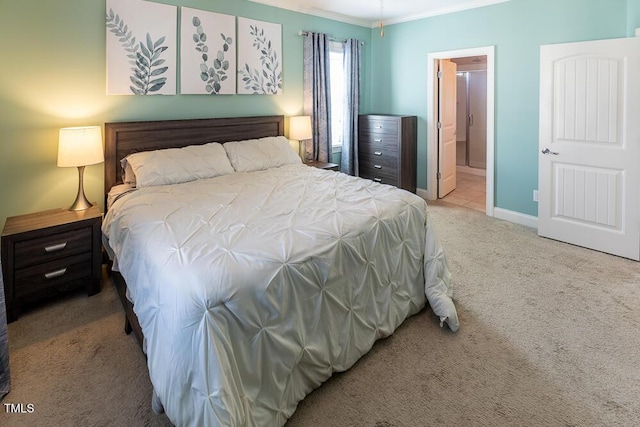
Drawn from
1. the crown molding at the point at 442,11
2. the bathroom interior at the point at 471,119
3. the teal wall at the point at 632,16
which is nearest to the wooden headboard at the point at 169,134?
the crown molding at the point at 442,11

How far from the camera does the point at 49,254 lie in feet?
8.66

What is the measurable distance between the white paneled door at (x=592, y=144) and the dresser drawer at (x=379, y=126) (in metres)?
1.74

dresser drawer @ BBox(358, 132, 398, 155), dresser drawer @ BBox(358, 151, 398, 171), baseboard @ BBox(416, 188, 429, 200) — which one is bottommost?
baseboard @ BBox(416, 188, 429, 200)

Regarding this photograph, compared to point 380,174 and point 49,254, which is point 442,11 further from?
point 49,254

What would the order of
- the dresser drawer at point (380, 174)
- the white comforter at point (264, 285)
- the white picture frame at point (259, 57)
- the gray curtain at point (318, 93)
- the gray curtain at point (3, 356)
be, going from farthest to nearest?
the dresser drawer at point (380, 174) < the gray curtain at point (318, 93) < the white picture frame at point (259, 57) < the gray curtain at point (3, 356) < the white comforter at point (264, 285)

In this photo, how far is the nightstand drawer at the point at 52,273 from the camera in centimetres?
254

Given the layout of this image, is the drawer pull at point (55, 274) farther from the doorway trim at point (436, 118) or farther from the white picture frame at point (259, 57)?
the doorway trim at point (436, 118)

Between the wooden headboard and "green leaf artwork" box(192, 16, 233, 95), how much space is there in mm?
353

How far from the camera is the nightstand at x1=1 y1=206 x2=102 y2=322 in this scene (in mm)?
2494

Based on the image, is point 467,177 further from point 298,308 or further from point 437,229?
point 298,308

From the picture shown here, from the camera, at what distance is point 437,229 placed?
4289mm

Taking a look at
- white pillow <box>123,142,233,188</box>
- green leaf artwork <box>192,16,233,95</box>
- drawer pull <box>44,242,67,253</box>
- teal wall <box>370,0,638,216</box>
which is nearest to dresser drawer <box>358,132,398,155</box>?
teal wall <box>370,0,638,216</box>

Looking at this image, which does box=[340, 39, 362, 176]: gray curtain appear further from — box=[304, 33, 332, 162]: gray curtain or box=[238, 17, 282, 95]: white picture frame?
box=[238, 17, 282, 95]: white picture frame

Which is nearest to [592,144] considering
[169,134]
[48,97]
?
[169,134]
